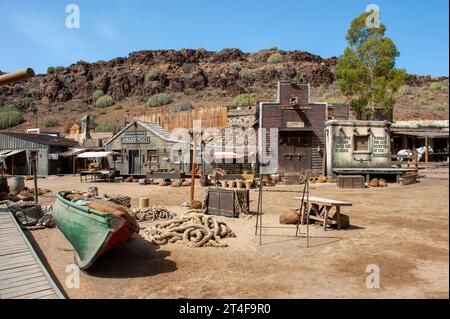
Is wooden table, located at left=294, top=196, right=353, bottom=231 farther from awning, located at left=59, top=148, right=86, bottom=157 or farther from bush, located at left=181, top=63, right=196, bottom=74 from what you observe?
bush, located at left=181, top=63, right=196, bottom=74

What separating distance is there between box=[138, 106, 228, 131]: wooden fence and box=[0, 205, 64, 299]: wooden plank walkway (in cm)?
2510

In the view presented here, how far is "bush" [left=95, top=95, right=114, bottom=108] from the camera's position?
68375 mm

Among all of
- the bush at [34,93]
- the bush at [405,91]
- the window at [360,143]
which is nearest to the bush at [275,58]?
the bush at [405,91]

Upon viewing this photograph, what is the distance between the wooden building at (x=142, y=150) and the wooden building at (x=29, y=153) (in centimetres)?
656

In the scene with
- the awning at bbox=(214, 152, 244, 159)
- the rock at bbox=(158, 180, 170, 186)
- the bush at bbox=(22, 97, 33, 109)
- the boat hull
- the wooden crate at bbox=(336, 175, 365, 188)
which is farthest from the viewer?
the bush at bbox=(22, 97, 33, 109)

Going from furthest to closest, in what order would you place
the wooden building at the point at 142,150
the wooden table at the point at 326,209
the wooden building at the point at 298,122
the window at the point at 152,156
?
the window at the point at 152,156 < the wooden building at the point at 142,150 < the wooden building at the point at 298,122 < the wooden table at the point at 326,209

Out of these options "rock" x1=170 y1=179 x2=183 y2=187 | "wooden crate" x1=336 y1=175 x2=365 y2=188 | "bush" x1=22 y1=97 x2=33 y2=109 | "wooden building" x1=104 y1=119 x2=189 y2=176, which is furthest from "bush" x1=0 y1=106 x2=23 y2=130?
"wooden crate" x1=336 y1=175 x2=365 y2=188

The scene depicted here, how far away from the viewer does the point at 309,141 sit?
26281 millimetres

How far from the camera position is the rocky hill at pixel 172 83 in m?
60.7

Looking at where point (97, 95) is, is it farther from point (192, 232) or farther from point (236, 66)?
point (192, 232)

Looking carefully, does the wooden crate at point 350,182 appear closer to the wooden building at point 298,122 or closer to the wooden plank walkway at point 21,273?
the wooden building at point 298,122

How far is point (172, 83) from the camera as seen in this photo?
234ft
